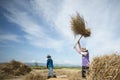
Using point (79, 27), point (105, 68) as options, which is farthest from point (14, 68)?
point (105, 68)

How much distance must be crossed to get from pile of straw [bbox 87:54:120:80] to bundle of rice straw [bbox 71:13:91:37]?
429 centimetres

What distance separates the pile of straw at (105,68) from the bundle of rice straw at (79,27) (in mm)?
4293

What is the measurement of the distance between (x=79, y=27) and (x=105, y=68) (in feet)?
15.7

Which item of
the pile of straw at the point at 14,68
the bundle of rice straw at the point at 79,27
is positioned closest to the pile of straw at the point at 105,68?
the bundle of rice straw at the point at 79,27

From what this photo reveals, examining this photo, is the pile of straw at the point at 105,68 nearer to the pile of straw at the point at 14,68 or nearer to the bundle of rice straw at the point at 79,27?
the bundle of rice straw at the point at 79,27

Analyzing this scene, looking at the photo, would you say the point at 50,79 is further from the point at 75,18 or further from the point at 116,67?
the point at 116,67

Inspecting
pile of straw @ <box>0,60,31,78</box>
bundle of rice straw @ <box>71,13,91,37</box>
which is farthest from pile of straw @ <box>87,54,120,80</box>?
pile of straw @ <box>0,60,31,78</box>

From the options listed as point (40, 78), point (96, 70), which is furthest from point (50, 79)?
point (96, 70)

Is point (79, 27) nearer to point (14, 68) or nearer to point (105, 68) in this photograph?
point (105, 68)

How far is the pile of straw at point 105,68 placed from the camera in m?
9.25

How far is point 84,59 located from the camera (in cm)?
1197

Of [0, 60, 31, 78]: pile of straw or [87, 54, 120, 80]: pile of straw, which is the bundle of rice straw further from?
[0, 60, 31, 78]: pile of straw

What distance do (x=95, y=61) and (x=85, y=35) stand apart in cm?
440

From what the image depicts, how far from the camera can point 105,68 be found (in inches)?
365
